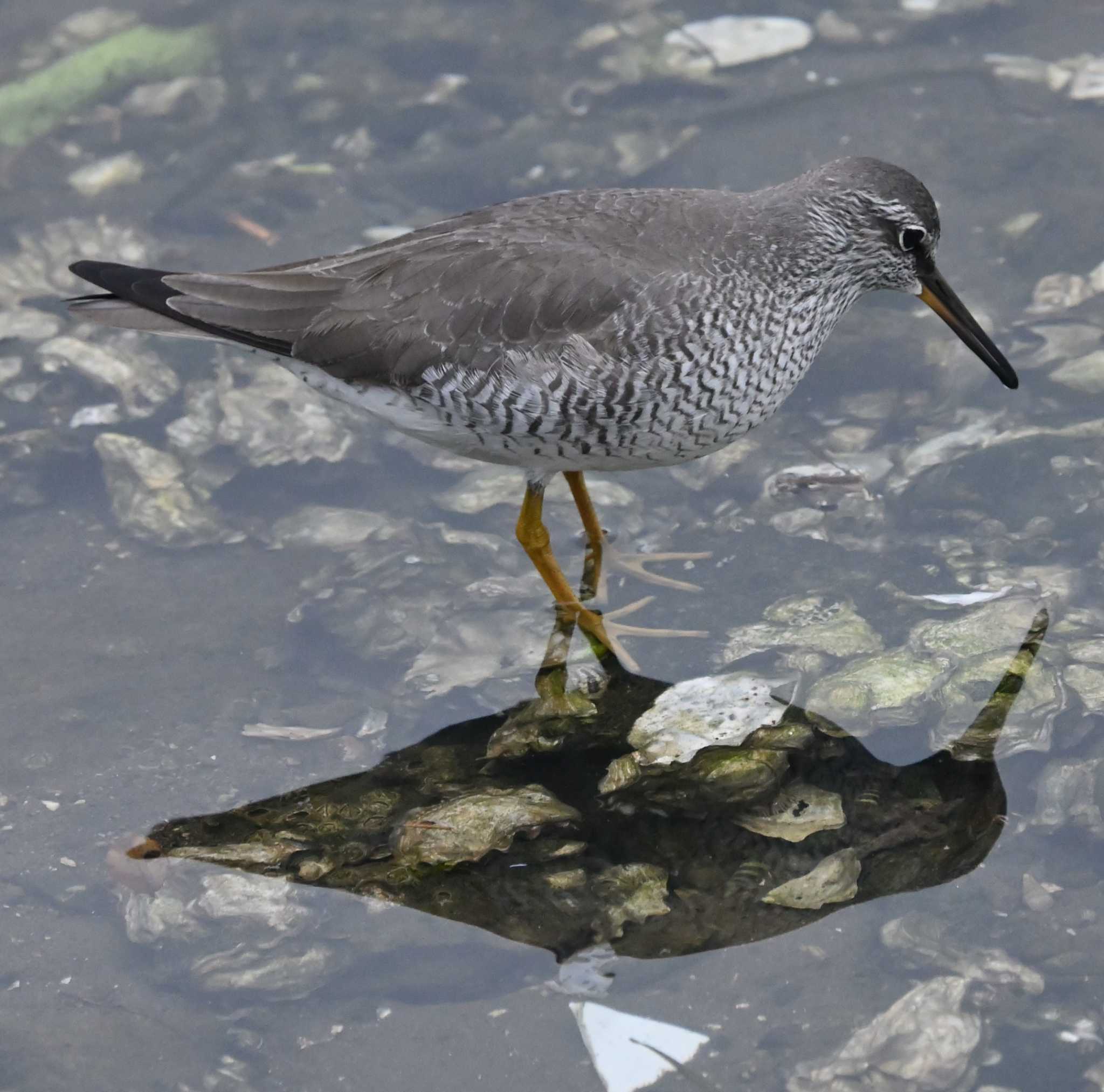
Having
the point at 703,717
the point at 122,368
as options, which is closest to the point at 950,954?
the point at 703,717

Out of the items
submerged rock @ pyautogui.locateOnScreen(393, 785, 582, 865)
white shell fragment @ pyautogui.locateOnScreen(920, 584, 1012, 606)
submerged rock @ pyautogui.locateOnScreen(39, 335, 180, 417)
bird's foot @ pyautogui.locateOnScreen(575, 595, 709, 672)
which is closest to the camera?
submerged rock @ pyautogui.locateOnScreen(393, 785, 582, 865)

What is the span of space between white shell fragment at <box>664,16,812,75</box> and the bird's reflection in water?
485cm

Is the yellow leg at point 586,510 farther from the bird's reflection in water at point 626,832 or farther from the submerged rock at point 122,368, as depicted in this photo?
the submerged rock at point 122,368

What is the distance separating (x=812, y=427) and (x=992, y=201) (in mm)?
1998

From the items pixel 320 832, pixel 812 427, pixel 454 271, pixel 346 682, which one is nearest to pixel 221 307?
pixel 454 271

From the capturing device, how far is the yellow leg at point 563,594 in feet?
19.4

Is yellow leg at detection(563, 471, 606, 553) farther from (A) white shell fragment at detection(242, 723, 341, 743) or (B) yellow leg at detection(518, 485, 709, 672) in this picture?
(A) white shell fragment at detection(242, 723, 341, 743)

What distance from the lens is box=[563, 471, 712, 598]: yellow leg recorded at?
6.14 metres

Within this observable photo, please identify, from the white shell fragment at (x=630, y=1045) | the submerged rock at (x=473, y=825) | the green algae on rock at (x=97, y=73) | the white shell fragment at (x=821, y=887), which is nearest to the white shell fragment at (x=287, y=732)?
the submerged rock at (x=473, y=825)

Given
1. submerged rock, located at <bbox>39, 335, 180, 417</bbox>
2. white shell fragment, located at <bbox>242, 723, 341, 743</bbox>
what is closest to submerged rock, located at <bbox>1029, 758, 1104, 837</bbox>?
white shell fragment, located at <bbox>242, 723, 341, 743</bbox>

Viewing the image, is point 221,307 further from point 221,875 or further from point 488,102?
point 488,102

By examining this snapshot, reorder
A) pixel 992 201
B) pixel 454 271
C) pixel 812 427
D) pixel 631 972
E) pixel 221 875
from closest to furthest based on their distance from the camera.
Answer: pixel 631 972 < pixel 221 875 < pixel 454 271 < pixel 812 427 < pixel 992 201

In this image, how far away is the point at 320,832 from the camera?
16.7 ft

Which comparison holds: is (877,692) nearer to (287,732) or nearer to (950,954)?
(950,954)
